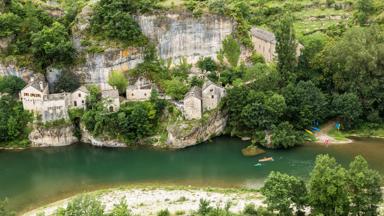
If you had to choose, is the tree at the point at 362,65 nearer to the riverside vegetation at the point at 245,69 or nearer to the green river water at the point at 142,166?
the riverside vegetation at the point at 245,69

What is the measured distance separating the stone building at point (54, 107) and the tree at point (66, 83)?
264 centimetres

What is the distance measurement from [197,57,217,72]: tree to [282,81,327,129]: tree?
8787mm

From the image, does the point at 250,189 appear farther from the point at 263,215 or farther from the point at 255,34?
the point at 255,34

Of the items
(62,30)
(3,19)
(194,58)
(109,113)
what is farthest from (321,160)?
(3,19)

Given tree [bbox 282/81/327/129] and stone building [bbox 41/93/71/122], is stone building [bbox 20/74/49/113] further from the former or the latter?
tree [bbox 282/81/327/129]

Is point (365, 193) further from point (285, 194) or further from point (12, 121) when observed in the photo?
point (12, 121)

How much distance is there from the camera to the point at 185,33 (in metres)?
59.2

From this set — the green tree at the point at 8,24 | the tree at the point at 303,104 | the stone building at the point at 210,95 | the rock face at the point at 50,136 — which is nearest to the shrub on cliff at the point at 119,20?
the green tree at the point at 8,24

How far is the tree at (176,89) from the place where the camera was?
53.7 m

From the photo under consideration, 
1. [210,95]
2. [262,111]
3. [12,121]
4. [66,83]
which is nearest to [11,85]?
[12,121]

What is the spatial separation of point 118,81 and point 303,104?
18764 millimetres

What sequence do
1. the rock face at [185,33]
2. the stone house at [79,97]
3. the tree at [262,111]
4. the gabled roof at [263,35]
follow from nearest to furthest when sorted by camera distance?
the tree at [262,111]
the stone house at [79,97]
the rock face at [185,33]
the gabled roof at [263,35]

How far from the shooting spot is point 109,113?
171 ft

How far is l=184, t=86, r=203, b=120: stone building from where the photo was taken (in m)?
51.8
